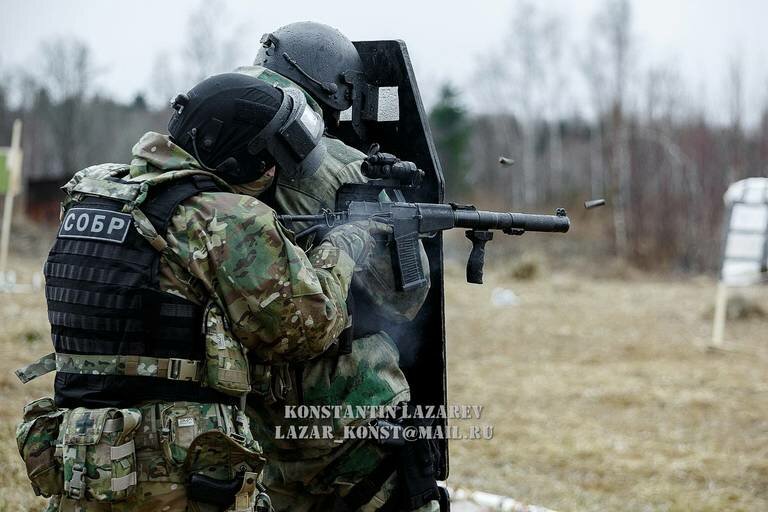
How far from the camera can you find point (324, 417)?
3.05 m

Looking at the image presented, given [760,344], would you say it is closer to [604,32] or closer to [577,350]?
[577,350]

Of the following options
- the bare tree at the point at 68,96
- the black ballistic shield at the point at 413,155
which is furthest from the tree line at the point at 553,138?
the black ballistic shield at the point at 413,155

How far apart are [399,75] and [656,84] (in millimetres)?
25563

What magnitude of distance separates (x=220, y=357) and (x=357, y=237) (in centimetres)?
65

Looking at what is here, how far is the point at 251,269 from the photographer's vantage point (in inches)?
96.5

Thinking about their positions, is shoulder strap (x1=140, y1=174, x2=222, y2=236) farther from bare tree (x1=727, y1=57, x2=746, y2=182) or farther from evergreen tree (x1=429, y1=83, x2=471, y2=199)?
evergreen tree (x1=429, y1=83, x2=471, y2=199)

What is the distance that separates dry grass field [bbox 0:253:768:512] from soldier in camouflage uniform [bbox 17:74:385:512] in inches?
77.9

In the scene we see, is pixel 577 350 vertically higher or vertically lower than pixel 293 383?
lower

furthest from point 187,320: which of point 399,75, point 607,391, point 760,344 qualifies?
point 760,344

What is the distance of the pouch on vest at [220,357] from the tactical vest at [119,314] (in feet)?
0.17

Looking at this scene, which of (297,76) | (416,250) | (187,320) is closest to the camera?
(187,320)

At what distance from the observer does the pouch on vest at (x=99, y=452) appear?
7.97 feet

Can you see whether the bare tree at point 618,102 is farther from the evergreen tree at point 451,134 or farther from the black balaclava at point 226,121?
the black balaclava at point 226,121

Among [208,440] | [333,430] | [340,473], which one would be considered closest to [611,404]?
[340,473]
